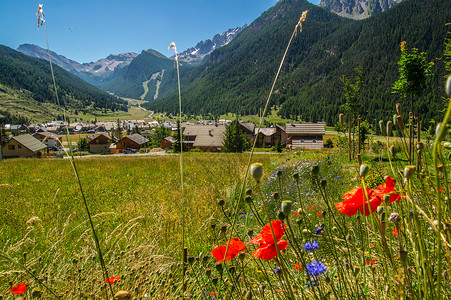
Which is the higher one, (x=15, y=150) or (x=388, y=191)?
(x=388, y=191)

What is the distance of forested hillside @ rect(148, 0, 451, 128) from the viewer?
4009 inches

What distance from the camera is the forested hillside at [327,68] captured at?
102m

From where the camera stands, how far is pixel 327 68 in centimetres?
14038

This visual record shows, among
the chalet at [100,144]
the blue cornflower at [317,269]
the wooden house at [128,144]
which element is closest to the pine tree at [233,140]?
the wooden house at [128,144]

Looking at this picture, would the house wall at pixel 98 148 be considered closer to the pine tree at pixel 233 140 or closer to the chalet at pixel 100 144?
the chalet at pixel 100 144

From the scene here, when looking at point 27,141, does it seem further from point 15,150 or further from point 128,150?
point 128,150

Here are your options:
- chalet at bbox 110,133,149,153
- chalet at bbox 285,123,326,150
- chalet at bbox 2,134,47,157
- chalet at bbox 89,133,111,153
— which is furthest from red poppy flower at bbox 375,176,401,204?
chalet at bbox 89,133,111,153

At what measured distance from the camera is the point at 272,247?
0.78 metres

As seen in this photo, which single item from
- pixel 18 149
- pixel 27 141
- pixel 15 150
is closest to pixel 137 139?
pixel 27 141

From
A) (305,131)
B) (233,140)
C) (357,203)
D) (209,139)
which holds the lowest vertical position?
(209,139)

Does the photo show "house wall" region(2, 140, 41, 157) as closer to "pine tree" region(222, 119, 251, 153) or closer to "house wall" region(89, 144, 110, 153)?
"house wall" region(89, 144, 110, 153)

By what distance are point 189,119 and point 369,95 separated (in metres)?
95.5

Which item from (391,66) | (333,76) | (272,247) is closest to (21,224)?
(272,247)

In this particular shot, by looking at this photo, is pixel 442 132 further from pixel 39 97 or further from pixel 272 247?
pixel 39 97
